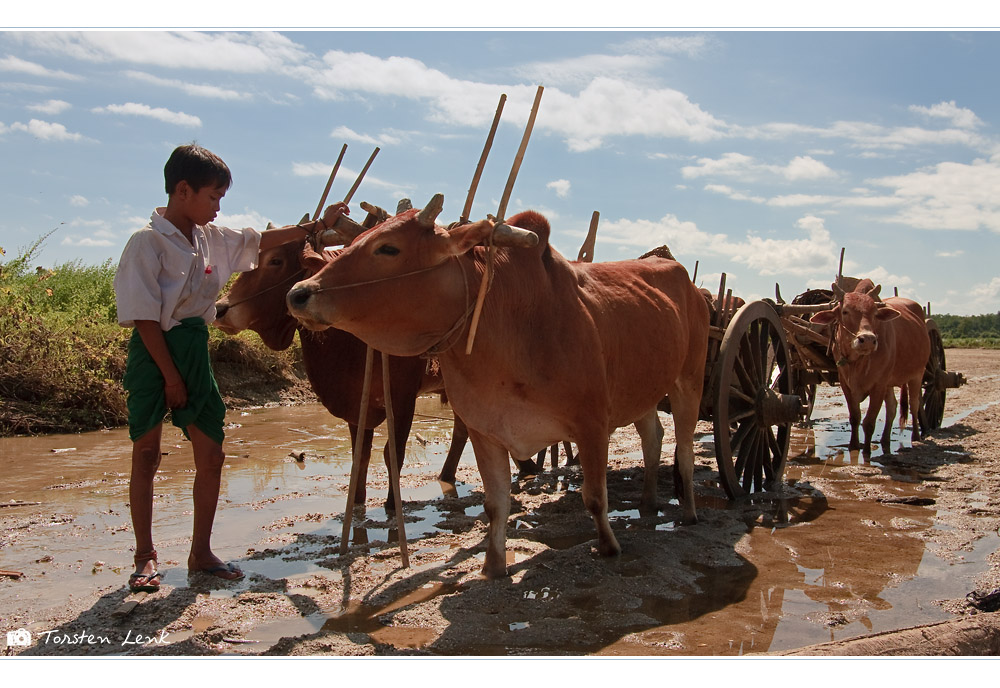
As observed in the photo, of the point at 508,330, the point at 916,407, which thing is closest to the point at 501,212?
the point at 508,330

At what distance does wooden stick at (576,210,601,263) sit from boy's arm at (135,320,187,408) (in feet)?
11.8

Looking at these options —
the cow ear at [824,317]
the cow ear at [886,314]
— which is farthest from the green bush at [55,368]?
the cow ear at [886,314]

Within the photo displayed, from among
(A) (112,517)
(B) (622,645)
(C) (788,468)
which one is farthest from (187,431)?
(C) (788,468)

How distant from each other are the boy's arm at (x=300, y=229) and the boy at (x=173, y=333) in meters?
0.77

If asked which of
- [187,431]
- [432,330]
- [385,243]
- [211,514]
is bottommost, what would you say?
[211,514]

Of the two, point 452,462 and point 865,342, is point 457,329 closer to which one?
point 452,462

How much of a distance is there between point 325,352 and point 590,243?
7.81ft

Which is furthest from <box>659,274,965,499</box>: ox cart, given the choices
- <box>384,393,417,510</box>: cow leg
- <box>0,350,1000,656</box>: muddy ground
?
<box>384,393,417,510</box>: cow leg

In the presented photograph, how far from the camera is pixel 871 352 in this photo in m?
9.80

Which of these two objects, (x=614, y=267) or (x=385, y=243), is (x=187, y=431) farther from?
(x=614, y=267)

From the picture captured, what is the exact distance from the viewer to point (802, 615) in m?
3.95

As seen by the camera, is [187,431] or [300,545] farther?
[300,545]

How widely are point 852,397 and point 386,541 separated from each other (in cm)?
709

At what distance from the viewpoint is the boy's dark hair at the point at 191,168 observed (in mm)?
3967
